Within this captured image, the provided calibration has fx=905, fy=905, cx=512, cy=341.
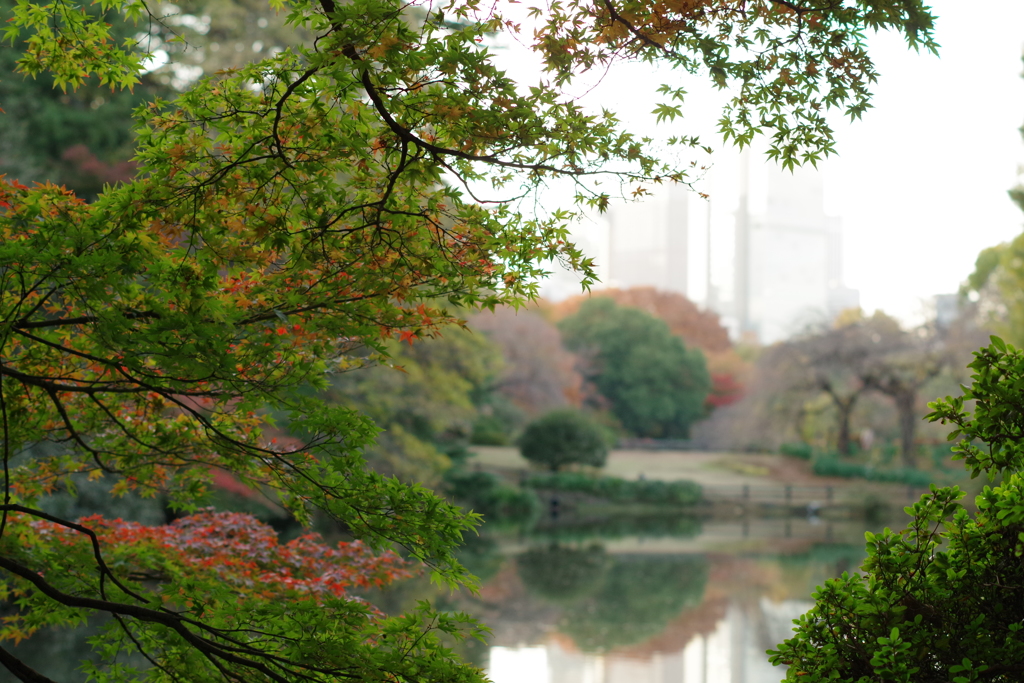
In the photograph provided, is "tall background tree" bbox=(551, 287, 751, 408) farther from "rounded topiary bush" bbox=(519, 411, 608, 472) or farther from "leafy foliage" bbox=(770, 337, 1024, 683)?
"leafy foliage" bbox=(770, 337, 1024, 683)

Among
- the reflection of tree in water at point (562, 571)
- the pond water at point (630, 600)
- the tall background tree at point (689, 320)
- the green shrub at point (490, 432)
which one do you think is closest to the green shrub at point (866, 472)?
the pond water at point (630, 600)

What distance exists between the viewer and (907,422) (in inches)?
935

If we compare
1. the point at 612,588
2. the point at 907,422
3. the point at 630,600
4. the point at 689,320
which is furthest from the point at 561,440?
the point at 689,320

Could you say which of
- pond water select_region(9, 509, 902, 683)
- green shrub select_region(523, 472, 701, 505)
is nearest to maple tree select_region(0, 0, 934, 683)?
pond water select_region(9, 509, 902, 683)

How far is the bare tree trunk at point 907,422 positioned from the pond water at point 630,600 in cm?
471

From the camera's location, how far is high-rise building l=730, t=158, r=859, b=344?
6919 cm

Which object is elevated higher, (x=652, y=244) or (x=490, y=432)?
(x=652, y=244)

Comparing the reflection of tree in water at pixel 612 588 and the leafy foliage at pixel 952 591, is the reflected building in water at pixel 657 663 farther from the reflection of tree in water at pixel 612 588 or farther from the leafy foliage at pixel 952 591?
the leafy foliage at pixel 952 591

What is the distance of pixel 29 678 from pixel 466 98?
2.47 m

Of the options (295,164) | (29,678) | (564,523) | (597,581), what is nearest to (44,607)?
(29,678)

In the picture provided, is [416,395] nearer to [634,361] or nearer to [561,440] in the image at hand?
[561,440]

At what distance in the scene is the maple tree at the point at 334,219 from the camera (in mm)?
2777

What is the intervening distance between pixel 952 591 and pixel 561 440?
65.9 ft

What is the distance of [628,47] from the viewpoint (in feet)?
10.1
